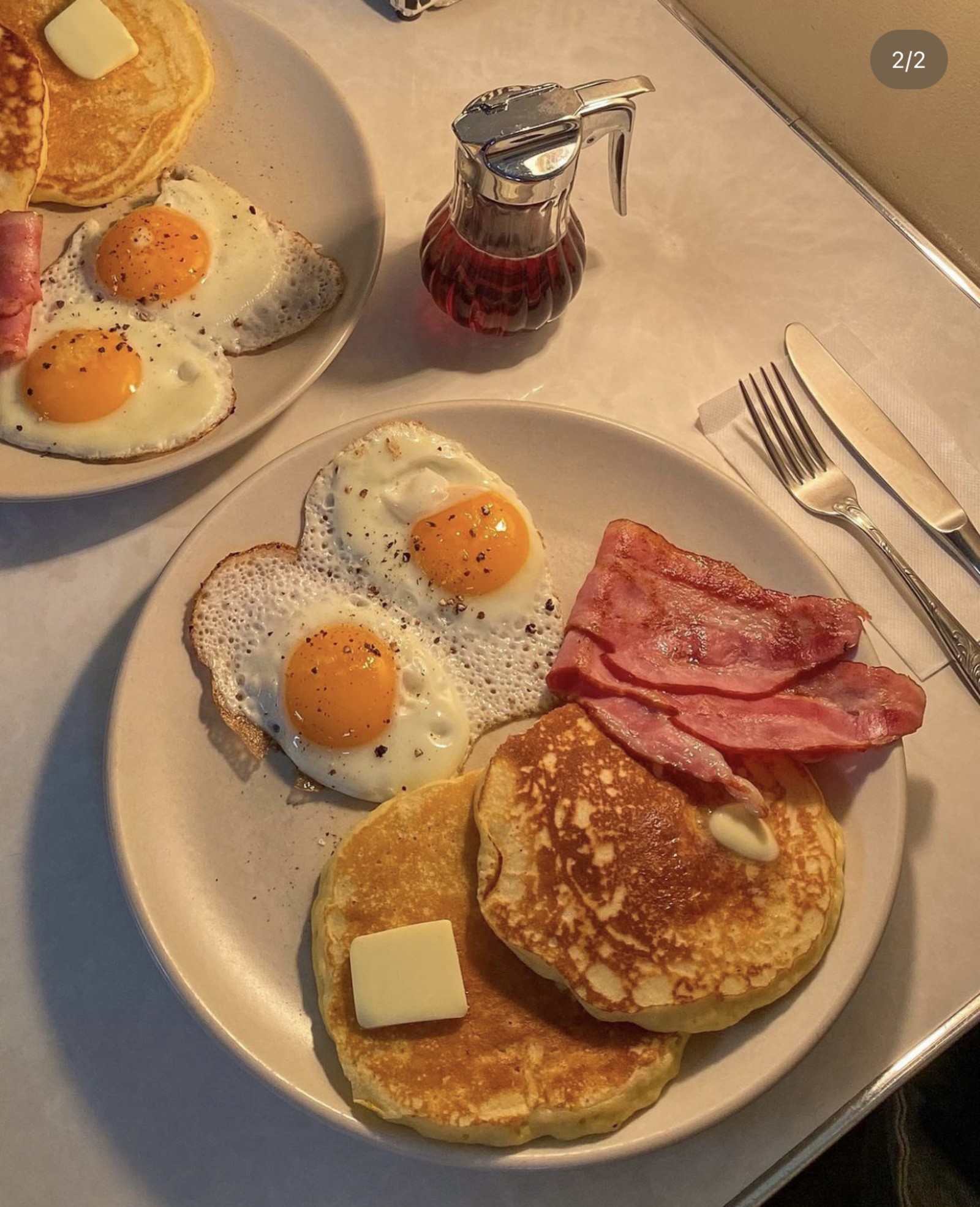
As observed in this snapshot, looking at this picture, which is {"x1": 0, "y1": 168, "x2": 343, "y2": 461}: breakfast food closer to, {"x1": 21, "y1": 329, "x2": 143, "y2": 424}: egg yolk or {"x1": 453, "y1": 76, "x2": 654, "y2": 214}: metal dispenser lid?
{"x1": 21, "y1": 329, "x2": 143, "y2": 424}: egg yolk

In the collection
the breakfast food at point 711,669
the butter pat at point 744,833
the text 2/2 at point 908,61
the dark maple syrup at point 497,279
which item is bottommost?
the butter pat at point 744,833

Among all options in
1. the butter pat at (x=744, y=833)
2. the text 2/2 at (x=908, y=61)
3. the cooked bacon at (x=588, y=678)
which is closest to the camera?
the butter pat at (x=744, y=833)

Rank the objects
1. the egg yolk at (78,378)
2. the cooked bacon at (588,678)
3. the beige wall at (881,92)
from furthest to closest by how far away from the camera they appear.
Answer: the beige wall at (881,92)
the egg yolk at (78,378)
the cooked bacon at (588,678)

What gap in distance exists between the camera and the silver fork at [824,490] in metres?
1.63

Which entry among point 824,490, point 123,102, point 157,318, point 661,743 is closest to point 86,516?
point 157,318

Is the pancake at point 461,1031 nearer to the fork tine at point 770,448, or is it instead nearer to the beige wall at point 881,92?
the fork tine at point 770,448

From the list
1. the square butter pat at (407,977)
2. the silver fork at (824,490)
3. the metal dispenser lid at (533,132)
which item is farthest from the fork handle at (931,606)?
the square butter pat at (407,977)

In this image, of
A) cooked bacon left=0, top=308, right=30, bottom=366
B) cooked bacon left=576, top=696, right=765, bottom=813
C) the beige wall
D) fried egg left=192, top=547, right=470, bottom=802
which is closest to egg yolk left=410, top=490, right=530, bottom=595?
fried egg left=192, top=547, right=470, bottom=802

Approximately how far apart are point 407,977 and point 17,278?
53.2 inches

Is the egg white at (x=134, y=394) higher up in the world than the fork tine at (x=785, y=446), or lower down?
lower down

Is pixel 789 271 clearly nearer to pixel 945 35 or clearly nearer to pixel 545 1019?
pixel 945 35

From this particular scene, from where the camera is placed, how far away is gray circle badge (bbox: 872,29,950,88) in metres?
2.20

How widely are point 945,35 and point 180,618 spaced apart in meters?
2.17

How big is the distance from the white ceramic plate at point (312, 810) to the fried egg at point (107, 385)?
0.20 m
